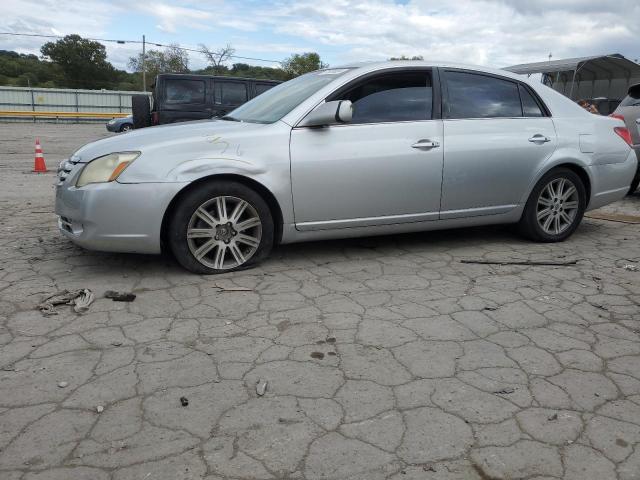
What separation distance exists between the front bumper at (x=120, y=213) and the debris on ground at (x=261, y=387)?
168cm

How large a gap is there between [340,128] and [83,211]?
1963 mm

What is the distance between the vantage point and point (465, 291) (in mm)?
3842

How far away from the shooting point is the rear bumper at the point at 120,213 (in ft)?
12.1

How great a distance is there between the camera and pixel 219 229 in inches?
156

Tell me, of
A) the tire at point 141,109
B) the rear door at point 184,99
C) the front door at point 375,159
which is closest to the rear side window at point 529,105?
the front door at point 375,159

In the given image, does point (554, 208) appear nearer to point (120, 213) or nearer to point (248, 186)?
point (248, 186)

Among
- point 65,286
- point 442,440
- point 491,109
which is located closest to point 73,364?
point 65,286

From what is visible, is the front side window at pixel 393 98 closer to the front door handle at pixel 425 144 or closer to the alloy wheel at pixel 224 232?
the front door handle at pixel 425 144

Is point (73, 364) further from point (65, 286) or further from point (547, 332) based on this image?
point (547, 332)

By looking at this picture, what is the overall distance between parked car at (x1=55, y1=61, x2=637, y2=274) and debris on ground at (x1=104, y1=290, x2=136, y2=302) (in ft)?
1.16

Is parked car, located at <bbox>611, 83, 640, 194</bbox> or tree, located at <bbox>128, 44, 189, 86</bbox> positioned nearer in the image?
parked car, located at <bbox>611, 83, 640, 194</bbox>

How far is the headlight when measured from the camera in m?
3.73

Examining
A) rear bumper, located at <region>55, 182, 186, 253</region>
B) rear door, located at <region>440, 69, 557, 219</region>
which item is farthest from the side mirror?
rear bumper, located at <region>55, 182, 186, 253</region>

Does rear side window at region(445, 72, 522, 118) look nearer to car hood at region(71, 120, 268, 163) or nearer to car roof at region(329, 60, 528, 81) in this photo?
car roof at region(329, 60, 528, 81)
